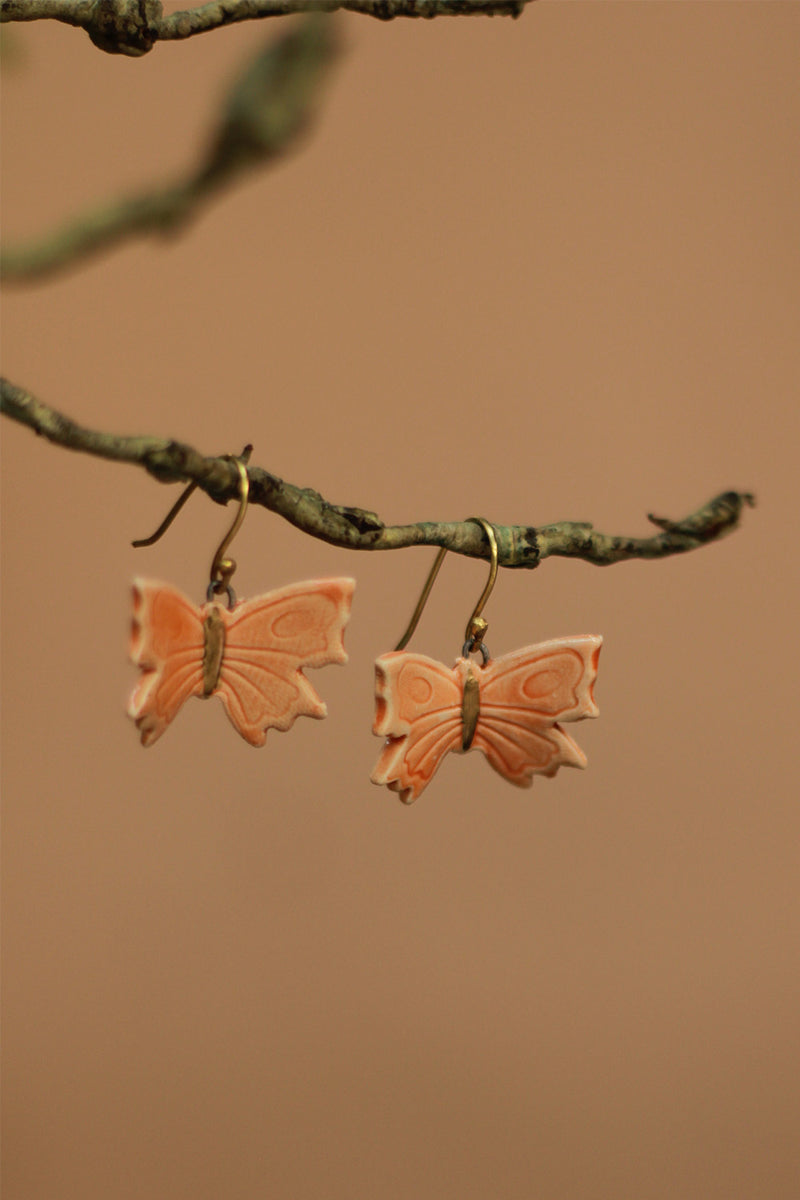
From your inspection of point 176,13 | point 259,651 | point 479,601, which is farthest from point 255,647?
point 176,13

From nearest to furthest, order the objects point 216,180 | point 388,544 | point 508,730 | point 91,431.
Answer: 1. point 91,431
2. point 388,544
3. point 508,730
4. point 216,180

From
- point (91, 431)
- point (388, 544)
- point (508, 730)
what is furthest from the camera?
point (508, 730)

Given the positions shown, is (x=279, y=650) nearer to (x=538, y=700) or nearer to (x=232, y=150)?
(x=538, y=700)

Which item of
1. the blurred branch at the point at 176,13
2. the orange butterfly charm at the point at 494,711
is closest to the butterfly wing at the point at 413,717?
the orange butterfly charm at the point at 494,711

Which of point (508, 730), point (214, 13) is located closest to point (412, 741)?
point (508, 730)

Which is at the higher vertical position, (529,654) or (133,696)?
(529,654)

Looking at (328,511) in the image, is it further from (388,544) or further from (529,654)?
(529,654)

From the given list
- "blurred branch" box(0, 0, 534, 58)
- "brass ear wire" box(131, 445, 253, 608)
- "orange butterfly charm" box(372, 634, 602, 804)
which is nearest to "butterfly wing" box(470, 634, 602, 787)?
"orange butterfly charm" box(372, 634, 602, 804)
